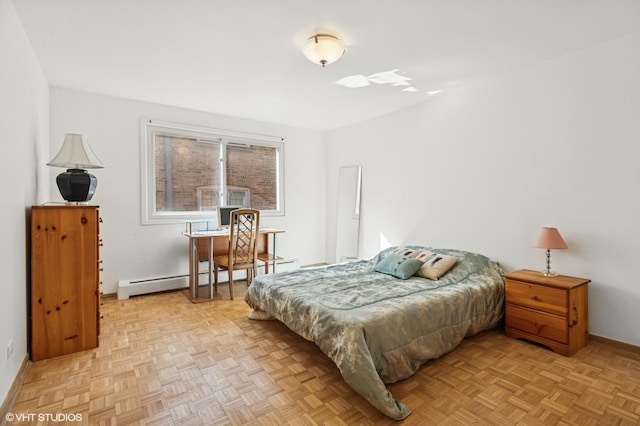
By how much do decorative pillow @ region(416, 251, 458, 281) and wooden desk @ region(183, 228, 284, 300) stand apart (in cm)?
207

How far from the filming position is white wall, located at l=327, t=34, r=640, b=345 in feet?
8.09

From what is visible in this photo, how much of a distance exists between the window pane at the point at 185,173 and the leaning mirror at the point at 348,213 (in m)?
1.98

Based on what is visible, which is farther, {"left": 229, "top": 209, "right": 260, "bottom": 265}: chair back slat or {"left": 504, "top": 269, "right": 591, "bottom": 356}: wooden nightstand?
{"left": 229, "top": 209, "right": 260, "bottom": 265}: chair back slat

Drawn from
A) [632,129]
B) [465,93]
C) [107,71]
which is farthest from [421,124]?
[107,71]

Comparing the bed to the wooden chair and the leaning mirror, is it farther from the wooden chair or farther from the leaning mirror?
the leaning mirror

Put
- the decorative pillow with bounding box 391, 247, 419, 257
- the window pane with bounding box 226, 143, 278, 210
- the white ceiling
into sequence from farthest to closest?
1. the window pane with bounding box 226, 143, 278, 210
2. the decorative pillow with bounding box 391, 247, 419, 257
3. the white ceiling

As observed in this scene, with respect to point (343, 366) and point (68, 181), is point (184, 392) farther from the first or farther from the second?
point (68, 181)

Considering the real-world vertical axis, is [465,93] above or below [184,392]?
above

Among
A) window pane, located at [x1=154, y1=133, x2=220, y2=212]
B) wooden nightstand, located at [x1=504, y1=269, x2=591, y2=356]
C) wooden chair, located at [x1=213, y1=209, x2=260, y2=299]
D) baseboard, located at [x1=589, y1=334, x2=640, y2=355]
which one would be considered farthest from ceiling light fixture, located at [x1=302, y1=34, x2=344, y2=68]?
baseboard, located at [x1=589, y1=334, x2=640, y2=355]

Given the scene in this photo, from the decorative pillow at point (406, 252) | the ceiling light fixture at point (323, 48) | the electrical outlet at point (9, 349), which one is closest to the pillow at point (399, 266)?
the decorative pillow at point (406, 252)

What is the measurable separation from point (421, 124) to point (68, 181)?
3721mm

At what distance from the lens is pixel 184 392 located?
195 cm

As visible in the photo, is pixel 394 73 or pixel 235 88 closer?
pixel 394 73

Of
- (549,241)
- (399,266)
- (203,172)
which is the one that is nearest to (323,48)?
(399,266)
